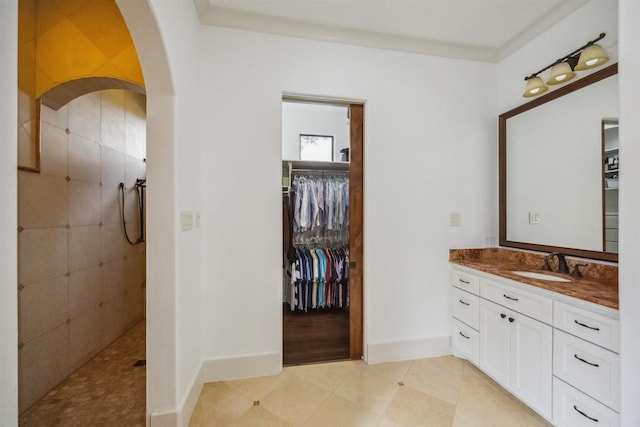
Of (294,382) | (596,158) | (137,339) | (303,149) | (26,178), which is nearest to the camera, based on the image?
(26,178)

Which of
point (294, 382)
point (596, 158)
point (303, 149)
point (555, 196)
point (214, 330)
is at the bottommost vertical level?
point (294, 382)

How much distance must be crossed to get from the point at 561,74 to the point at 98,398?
3765 mm

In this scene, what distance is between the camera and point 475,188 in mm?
2459

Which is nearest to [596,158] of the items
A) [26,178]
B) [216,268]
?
[216,268]

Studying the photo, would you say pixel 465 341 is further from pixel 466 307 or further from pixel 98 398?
pixel 98 398

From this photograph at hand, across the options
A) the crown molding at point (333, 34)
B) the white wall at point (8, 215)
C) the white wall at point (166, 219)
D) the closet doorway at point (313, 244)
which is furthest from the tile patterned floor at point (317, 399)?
the crown molding at point (333, 34)

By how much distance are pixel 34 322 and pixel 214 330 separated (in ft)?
3.52

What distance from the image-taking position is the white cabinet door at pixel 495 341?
6.00ft

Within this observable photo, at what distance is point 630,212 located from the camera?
3.79ft

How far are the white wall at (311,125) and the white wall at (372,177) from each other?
166 cm

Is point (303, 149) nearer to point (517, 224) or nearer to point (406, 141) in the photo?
point (406, 141)

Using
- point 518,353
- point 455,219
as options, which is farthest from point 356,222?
point 518,353

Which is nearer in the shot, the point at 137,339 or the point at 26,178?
the point at 26,178

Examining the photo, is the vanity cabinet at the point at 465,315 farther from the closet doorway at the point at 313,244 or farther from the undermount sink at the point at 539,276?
the closet doorway at the point at 313,244
